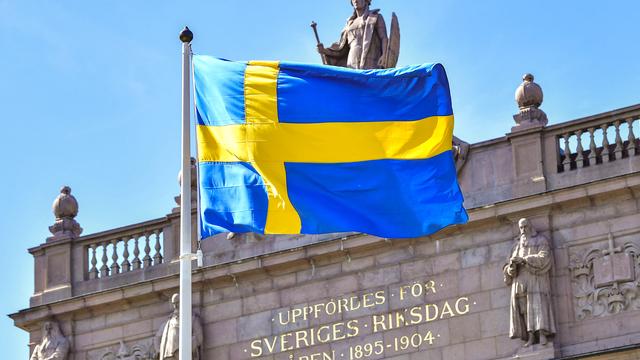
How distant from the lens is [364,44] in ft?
126

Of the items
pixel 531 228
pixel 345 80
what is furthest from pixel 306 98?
pixel 531 228

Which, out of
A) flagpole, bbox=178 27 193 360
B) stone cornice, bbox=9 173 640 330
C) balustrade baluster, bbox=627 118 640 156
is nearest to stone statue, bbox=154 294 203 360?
stone cornice, bbox=9 173 640 330

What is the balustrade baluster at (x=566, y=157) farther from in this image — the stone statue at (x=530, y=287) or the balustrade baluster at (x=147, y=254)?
the balustrade baluster at (x=147, y=254)

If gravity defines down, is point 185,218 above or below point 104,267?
below

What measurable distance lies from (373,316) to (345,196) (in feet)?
27.4

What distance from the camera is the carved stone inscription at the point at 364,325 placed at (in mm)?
36625

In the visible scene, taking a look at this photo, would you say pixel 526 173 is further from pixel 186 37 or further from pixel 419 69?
pixel 186 37

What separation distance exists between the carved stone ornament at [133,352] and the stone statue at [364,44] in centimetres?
556

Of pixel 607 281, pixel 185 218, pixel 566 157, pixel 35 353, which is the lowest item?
pixel 185 218

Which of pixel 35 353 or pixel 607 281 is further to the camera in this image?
pixel 35 353

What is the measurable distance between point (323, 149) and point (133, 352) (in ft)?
35.5

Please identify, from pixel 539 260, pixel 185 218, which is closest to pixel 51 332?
pixel 539 260

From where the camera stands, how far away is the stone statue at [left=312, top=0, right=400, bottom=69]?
38375 mm

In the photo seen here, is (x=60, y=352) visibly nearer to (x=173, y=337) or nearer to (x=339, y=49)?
(x=173, y=337)
